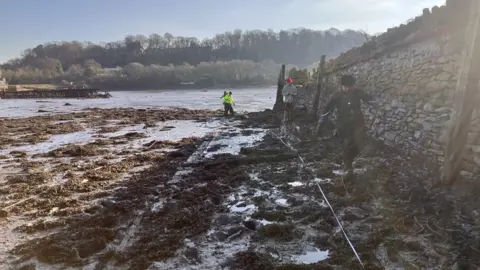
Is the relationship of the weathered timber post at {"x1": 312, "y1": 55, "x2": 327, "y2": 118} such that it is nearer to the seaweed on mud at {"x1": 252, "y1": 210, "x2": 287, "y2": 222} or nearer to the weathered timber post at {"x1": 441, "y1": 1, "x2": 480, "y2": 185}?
the weathered timber post at {"x1": 441, "y1": 1, "x2": 480, "y2": 185}

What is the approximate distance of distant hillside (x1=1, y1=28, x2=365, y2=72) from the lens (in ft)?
444

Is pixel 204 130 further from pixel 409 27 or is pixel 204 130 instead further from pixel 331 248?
pixel 331 248

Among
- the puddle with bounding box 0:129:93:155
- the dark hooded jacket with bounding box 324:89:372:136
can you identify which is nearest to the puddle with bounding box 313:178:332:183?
the dark hooded jacket with bounding box 324:89:372:136

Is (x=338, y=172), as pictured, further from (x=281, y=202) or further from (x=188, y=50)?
(x=188, y=50)

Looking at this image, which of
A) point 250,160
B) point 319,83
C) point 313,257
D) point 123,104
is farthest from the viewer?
point 123,104

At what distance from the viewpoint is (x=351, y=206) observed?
5.59 m

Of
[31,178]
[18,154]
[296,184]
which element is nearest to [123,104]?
[18,154]

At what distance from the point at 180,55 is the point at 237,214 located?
143 meters

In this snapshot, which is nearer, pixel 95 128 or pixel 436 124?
pixel 436 124

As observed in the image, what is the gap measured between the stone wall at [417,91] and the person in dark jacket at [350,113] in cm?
127

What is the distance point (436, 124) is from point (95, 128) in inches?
617

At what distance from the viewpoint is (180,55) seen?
142875 mm

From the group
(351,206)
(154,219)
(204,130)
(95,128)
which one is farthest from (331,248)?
(95,128)

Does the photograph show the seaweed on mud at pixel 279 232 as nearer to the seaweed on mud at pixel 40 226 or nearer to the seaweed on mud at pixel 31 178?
the seaweed on mud at pixel 40 226
